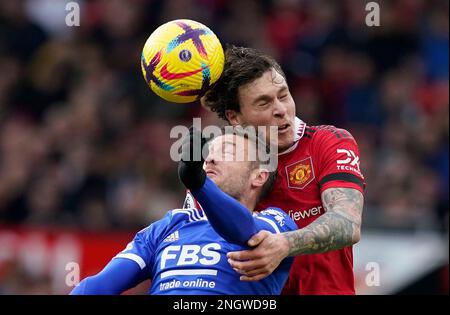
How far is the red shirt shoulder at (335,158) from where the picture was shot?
5980mm

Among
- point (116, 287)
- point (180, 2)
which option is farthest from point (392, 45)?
point (116, 287)

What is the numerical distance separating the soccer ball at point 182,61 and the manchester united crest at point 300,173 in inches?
31.1

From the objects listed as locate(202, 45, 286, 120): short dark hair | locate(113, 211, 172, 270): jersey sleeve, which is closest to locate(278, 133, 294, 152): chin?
locate(202, 45, 286, 120): short dark hair

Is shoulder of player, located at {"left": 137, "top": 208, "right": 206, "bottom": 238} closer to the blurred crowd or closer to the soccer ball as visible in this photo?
the soccer ball

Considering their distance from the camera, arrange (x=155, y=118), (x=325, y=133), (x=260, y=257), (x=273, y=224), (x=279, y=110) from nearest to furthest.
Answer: (x=260, y=257) < (x=273, y=224) < (x=279, y=110) < (x=325, y=133) < (x=155, y=118)

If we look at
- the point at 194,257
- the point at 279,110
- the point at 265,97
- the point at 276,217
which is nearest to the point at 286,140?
the point at 279,110

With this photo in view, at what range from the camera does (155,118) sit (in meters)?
13.3

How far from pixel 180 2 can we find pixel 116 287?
909 cm

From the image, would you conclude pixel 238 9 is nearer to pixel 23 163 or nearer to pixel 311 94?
pixel 311 94

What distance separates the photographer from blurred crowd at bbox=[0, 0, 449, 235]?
474 inches

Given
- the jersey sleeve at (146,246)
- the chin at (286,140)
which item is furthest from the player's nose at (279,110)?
the jersey sleeve at (146,246)

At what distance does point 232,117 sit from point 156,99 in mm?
7018

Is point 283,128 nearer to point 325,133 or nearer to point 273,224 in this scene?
point 325,133

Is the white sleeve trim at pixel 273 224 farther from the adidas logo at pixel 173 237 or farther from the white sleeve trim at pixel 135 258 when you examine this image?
the white sleeve trim at pixel 135 258
